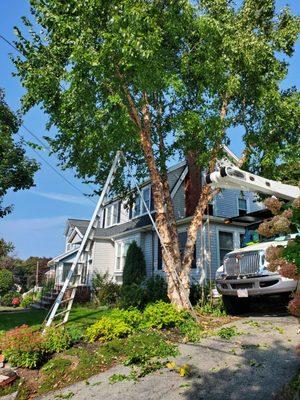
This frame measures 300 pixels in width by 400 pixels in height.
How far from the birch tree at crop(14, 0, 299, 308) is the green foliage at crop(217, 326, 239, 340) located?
2.15 meters

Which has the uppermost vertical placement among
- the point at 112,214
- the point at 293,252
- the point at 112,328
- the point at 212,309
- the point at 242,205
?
the point at 112,214

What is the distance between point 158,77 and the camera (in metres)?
10.1

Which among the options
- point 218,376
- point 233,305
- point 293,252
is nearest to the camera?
point 293,252

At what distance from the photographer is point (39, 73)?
35.1 feet

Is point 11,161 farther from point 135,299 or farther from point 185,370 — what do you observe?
point 185,370

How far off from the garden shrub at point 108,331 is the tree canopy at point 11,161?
10697 mm

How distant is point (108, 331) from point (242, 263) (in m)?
4.05

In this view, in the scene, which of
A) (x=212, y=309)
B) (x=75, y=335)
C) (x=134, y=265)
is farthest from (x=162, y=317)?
(x=134, y=265)

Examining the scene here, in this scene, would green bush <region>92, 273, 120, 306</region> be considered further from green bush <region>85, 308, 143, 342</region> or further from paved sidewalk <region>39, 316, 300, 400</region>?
paved sidewalk <region>39, 316, 300, 400</region>

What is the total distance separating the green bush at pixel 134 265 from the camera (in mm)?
20888

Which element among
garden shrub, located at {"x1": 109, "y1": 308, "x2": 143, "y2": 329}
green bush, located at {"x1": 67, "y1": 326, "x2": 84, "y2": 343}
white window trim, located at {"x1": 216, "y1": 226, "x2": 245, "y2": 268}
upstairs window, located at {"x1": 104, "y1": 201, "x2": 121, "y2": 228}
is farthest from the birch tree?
upstairs window, located at {"x1": 104, "y1": 201, "x2": 121, "y2": 228}

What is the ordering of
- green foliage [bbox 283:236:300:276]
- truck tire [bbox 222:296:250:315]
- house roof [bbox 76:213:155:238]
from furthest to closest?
house roof [bbox 76:213:155:238] < truck tire [bbox 222:296:250:315] < green foliage [bbox 283:236:300:276]

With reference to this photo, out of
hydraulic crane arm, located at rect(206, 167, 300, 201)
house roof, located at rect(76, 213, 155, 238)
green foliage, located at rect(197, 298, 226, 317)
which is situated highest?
house roof, located at rect(76, 213, 155, 238)

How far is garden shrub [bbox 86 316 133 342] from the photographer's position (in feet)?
28.7
